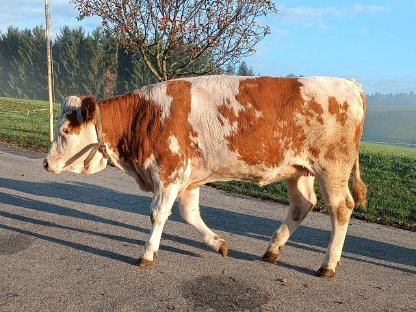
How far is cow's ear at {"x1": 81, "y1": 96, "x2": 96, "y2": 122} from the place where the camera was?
5207 mm

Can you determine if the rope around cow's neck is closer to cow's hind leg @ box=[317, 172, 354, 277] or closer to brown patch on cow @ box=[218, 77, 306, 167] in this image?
brown patch on cow @ box=[218, 77, 306, 167]

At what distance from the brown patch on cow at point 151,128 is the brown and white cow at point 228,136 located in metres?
0.01

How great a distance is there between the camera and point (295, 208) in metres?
5.56

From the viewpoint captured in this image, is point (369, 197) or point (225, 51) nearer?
point (369, 197)

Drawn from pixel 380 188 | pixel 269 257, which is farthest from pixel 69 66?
pixel 269 257

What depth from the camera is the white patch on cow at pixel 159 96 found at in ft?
16.8

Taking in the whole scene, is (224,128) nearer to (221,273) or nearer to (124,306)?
(221,273)

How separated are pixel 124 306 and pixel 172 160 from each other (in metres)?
1.60

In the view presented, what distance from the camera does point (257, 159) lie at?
4.99m

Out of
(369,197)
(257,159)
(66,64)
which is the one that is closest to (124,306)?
(257,159)

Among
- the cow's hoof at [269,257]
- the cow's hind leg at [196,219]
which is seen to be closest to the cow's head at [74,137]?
the cow's hind leg at [196,219]

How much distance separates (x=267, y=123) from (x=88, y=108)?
1.93 metres

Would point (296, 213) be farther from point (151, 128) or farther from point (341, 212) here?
point (151, 128)

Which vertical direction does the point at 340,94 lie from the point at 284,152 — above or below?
above
